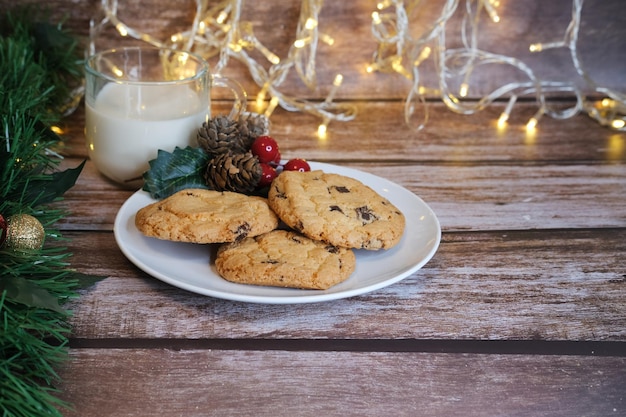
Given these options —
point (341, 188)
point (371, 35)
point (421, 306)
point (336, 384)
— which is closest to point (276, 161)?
point (341, 188)

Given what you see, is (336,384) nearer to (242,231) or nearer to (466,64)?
(242,231)

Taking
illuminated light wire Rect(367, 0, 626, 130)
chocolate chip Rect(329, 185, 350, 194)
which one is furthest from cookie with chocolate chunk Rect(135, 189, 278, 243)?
illuminated light wire Rect(367, 0, 626, 130)

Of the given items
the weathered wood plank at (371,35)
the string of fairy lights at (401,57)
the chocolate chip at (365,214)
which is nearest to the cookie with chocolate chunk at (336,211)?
the chocolate chip at (365,214)

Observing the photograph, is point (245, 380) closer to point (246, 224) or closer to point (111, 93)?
point (246, 224)

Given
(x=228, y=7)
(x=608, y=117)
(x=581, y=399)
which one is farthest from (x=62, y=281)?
(x=608, y=117)

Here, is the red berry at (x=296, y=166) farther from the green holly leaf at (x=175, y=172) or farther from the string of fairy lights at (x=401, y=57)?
the string of fairy lights at (x=401, y=57)
